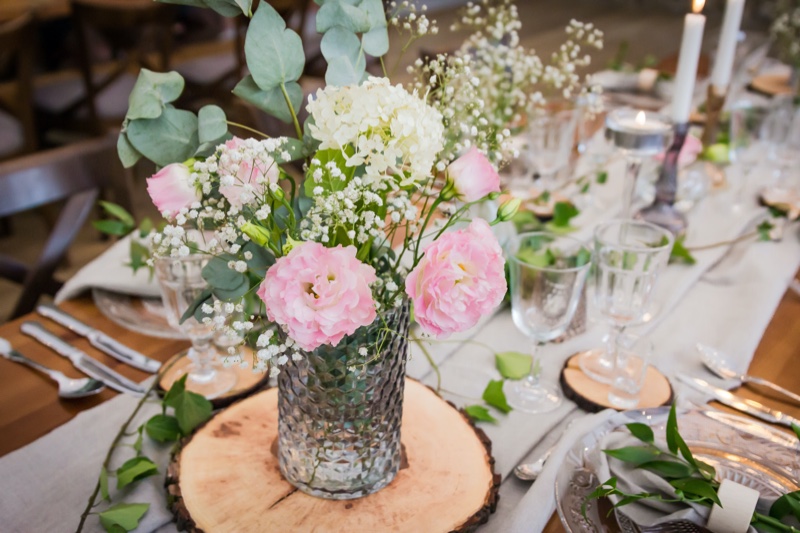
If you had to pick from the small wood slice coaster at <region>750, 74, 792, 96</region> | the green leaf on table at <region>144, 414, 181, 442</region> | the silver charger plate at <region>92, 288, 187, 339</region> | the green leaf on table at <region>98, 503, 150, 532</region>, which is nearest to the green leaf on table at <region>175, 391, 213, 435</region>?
the green leaf on table at <region>144, 414, 181, 442</region>

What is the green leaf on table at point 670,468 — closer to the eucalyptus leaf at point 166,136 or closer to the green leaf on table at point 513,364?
the green leaf on table at point 513,364

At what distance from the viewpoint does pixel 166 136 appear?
2.31ft

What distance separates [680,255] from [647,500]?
0.70 metres

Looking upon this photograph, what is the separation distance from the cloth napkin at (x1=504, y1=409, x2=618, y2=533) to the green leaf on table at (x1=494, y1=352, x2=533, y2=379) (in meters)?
0.17

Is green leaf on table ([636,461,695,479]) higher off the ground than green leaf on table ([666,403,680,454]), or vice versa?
green leaf on table ([666,403,680,454])

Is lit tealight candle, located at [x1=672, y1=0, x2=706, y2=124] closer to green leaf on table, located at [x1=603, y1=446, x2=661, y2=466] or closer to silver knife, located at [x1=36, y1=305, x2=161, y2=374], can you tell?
green leaf on table, located at [x1=603, y1=446, x2=661, y2=466]

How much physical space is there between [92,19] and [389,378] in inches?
111

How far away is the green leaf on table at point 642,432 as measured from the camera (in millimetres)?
822

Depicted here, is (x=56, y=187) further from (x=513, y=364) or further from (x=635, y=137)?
(x=635, y=137)

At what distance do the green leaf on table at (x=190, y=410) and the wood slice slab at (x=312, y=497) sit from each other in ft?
0.04

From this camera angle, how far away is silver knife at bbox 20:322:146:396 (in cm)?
99

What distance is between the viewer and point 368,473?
0.79 metres

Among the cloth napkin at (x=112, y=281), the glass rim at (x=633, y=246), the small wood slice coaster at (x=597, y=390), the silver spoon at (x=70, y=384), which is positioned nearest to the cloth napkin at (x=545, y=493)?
the small wood slice coaster at (x=597, y=390)

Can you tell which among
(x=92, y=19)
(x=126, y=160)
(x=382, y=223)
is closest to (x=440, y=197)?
(x=382, y=223)
